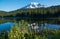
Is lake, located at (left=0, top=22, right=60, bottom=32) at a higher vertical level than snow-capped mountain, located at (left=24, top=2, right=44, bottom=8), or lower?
lower

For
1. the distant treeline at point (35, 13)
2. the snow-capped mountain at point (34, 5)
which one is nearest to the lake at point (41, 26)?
the distant treeline at point (35, 13)

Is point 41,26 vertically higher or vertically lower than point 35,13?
lower

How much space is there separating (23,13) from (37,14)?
27 cm

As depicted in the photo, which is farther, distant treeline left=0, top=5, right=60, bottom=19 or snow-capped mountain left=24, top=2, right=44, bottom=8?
distant treeline left=0, top=5, right=60, bottom=19

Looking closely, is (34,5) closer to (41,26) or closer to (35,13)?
(35,13)

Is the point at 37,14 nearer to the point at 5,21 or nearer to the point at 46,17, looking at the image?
the point at 46,17

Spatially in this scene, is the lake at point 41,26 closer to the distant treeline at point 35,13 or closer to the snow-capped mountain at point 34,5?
the distant treeline at point 35,13

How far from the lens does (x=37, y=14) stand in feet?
10.1

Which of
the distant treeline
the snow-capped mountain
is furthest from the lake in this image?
the snow-capped mountain

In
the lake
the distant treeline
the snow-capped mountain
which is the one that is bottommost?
the lake

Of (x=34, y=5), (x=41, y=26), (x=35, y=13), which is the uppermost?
(x=34, y=5)

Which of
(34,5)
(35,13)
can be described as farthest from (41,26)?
(34,5)

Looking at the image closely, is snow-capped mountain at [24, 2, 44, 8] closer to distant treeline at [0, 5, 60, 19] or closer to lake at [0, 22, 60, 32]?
distant treeline at [0, 5, 60, 19]

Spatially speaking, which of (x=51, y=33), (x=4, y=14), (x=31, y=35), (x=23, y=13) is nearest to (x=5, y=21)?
(x=4, y=14)
